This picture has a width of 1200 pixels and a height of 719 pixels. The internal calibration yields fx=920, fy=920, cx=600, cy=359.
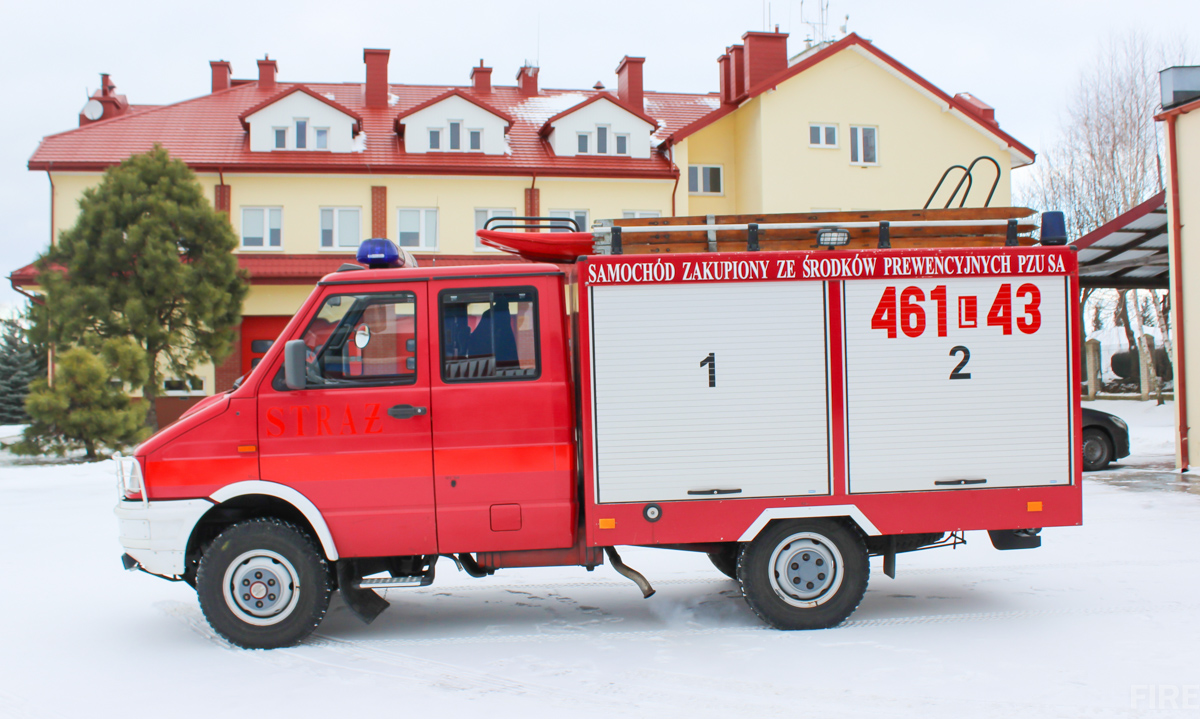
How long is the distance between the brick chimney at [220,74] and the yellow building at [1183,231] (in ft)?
96.4

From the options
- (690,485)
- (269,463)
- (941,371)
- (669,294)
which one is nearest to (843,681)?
(690,485)

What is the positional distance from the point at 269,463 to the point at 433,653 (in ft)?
5.30

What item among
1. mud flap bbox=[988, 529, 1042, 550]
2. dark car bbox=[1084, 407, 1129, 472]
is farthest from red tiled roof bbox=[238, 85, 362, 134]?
mud flap bbox=[988, 529, 1042, 550]

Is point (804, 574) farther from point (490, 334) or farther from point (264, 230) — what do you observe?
point (264, 230)

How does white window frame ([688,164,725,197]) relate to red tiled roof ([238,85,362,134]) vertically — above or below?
below

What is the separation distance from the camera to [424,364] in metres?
6.04

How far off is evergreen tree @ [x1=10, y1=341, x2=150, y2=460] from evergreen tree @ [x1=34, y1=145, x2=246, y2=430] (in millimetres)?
986

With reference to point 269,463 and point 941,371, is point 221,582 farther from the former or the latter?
point 941,371

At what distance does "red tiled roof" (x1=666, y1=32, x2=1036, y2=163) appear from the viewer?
2844cm

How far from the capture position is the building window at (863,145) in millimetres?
29609

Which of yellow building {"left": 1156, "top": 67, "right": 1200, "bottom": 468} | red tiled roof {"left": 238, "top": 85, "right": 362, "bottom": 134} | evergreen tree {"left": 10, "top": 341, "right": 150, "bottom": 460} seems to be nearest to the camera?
yellow building {"left": 1156, "top": 67, "right": 1200, "bottom": 468}

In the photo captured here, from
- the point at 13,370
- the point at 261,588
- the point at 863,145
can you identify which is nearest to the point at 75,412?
the point at 261,588

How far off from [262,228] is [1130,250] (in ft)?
72.5

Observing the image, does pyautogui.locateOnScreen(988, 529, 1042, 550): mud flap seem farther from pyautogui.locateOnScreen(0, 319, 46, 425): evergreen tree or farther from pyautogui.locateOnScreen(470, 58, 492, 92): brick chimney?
pyautogui.locateOnScreen(0, 319, 46, 425): evergreen tree
